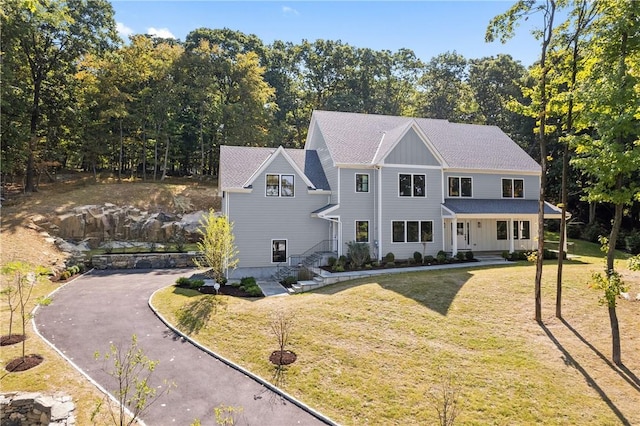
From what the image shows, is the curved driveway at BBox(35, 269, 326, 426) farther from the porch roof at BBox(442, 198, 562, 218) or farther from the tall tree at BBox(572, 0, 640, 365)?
the porch roof at BBox(442, 198, 562, 218)

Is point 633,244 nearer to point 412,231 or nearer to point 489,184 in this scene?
point 489,184

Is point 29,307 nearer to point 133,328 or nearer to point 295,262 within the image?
point 133,328

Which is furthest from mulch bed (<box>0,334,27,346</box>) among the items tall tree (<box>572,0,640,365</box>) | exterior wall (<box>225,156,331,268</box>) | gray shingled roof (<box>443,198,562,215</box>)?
gray shingled roof (<box>443,198,562,215</box>)

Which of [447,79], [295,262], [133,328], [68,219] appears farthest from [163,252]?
[447,79]

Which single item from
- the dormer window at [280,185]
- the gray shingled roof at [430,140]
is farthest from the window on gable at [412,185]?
the dormer window at [280,185]

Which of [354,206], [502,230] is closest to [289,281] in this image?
[354,206]
